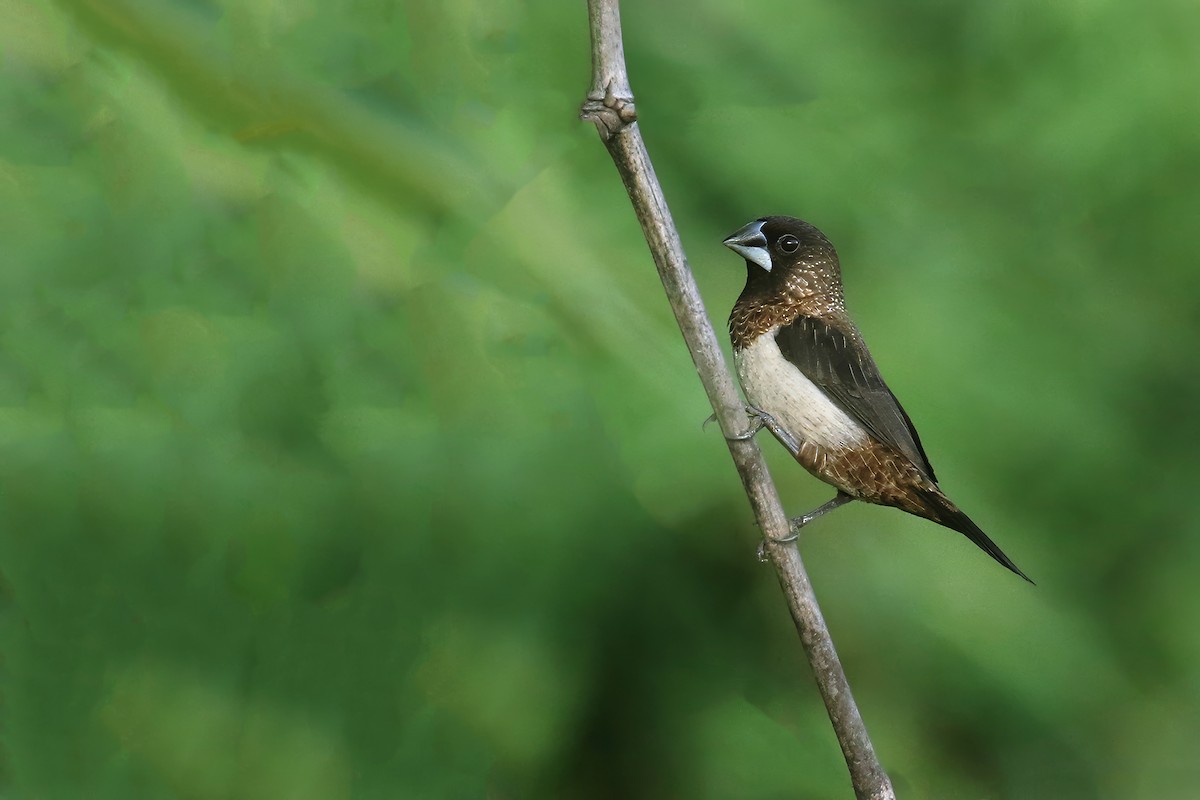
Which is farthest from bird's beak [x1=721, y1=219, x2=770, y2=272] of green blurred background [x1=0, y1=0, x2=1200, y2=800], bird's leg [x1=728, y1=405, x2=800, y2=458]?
green blurred background [x1=0, y1=0, x2=1200, y2=800]

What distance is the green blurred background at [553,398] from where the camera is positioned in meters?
1.15

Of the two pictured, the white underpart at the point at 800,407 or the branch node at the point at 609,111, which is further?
the white underpart at the point at 800,407

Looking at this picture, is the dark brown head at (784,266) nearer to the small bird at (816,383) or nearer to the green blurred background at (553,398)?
the small bird at (816,383)

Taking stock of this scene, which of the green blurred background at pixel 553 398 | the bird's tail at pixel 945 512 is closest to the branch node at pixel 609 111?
the bird's tail at pixel 945 512

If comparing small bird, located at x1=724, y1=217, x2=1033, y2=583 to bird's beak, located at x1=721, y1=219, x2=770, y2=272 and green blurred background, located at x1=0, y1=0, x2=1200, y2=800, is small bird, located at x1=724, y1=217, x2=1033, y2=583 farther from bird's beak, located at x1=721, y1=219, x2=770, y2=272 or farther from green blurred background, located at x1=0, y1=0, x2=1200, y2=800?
green blurred background, located at x1=0, y1=0, x2=1200, y2=800

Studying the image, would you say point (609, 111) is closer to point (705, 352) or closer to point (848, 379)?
point (705, 352)

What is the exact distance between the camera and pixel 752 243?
36.7 inches

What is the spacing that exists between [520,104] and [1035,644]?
0.76m

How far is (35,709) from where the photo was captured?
3.58ft

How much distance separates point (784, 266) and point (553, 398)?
39 cm

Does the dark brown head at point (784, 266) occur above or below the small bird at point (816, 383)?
above

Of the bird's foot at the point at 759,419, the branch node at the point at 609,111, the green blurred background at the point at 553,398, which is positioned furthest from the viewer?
the green blurred background at the point at 553,398

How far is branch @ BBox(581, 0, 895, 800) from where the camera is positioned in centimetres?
75

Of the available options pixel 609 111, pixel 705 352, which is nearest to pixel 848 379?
pixel 705 352
